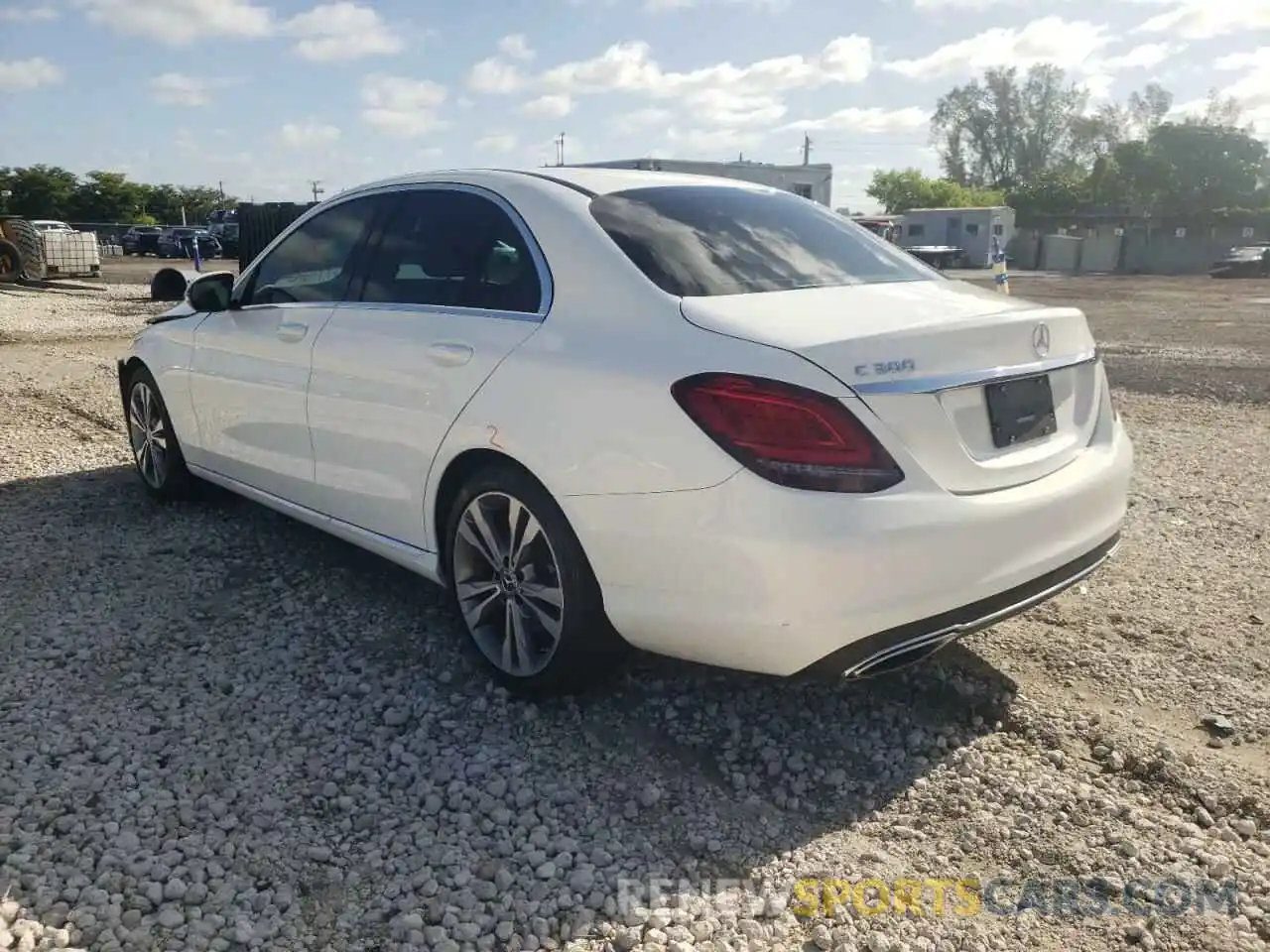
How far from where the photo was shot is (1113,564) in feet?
15.7

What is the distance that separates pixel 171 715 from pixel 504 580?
1.14 m

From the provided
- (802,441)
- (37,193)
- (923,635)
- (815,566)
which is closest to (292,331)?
(802,441)

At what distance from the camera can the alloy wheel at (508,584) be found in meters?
3.28

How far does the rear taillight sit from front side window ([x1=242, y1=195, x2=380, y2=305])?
2.14 meters

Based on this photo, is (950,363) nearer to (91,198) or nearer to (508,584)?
(508,584)

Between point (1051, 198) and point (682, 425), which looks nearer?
point (682, 425)

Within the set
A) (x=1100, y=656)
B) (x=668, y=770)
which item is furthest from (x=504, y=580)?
(x=1100, y=656)

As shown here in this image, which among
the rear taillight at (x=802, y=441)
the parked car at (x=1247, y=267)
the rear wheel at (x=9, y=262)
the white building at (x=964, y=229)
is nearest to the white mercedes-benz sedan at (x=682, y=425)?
the rear taillight at (x=802, y=441)

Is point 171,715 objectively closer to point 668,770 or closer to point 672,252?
point 668,770

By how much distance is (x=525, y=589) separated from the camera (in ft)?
11.0

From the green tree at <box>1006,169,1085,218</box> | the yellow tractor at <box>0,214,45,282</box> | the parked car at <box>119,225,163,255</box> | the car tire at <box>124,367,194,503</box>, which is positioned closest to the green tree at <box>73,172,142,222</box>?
the parked car at <box>119,225,163,255</box>

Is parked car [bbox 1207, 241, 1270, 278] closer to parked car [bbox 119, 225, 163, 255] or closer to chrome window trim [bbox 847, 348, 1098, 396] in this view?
chrome window trim [bbox 847, 348, 1098, 396]

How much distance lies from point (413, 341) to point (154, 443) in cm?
266

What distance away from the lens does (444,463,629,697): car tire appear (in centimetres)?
314
